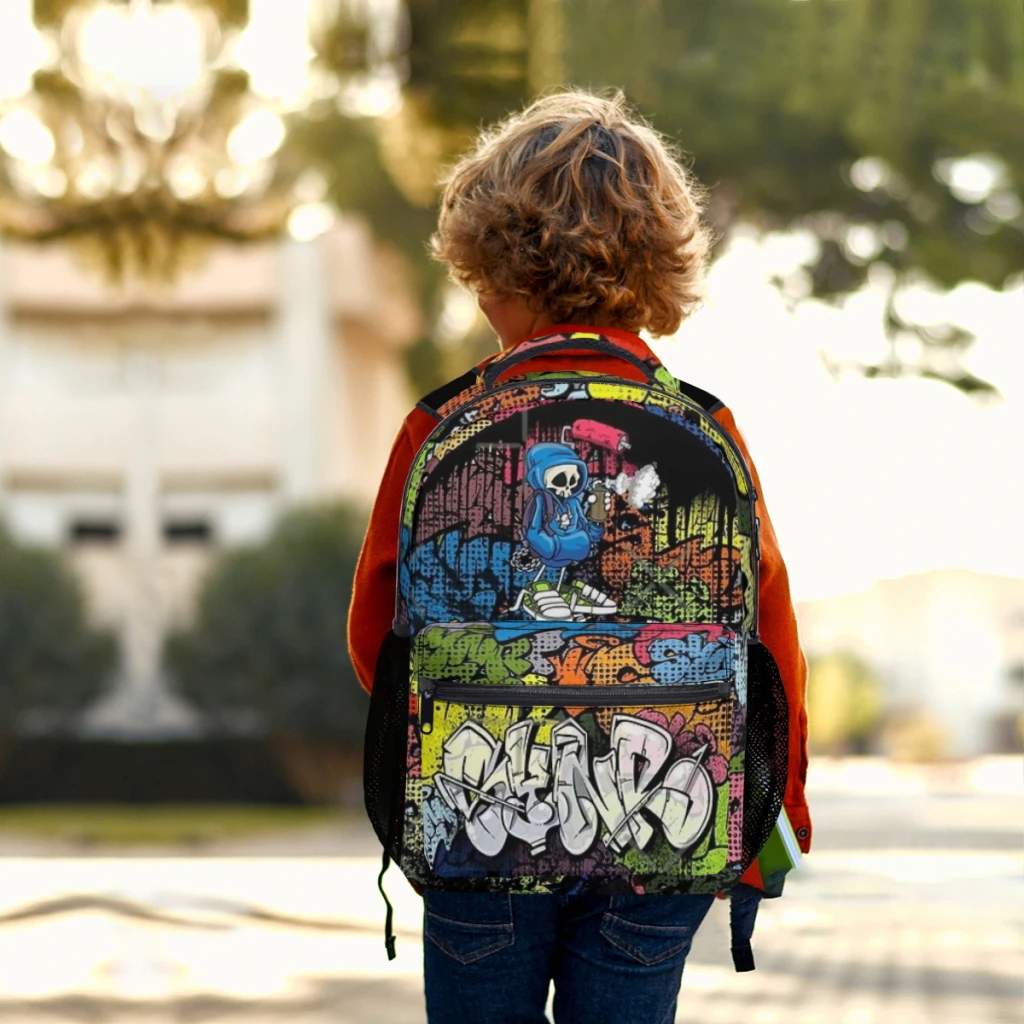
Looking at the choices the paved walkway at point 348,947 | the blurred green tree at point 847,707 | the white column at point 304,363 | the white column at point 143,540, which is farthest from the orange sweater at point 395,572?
the blurred green tree at point 847,707

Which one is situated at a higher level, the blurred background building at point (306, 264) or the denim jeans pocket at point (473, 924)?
the blurred background building at point (306, 264)

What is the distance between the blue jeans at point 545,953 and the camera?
2070mm

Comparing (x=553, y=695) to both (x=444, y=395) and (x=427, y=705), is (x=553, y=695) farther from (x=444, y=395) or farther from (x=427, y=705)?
(x=444, y=395)

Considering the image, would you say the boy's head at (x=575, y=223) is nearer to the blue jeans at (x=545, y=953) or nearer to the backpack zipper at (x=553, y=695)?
the backpack zipper at (x=553, y=695)

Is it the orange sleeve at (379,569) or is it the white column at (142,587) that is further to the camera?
the white column at (142,587)

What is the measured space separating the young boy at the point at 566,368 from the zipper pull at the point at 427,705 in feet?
0.51

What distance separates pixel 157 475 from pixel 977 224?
58.7ft

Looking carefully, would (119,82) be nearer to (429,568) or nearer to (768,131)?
(768,131)

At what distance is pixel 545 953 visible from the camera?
6.93ft

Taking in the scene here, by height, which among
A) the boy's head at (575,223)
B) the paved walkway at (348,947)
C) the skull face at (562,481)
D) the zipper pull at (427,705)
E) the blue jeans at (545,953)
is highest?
the boy's head at (575,223)

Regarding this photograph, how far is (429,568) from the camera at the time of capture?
2.02 m

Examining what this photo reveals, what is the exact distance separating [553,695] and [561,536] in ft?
0.66

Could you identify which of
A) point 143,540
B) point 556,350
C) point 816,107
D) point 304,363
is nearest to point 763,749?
point 556,350

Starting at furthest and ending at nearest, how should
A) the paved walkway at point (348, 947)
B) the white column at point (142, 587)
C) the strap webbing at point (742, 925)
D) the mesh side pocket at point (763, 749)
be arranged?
the white column at point (142, 587) → the paved walkway at point (348, 947) → the strap webbing at point (742, 925) → the mesh side pocket at point (763, 749)
